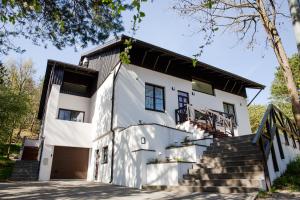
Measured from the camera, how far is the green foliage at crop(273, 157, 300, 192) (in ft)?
17.8

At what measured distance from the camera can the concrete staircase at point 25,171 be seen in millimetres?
11655

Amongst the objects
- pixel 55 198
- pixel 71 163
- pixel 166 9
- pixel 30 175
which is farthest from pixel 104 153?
pixel 166 9

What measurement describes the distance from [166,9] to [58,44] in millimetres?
3451

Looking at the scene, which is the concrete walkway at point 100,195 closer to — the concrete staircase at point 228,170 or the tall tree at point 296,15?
the concrete staircase at point 228,170

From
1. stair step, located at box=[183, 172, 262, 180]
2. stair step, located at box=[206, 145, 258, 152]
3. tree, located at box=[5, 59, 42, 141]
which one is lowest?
stair step, located at box=[183, 172, 262, 180]

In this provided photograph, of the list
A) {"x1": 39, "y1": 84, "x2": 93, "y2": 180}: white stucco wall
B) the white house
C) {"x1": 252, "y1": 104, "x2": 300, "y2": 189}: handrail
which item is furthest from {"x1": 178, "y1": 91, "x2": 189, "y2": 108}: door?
{"x1": 252, "y1": 104, "x2": 300, "y2": 189}: handrail

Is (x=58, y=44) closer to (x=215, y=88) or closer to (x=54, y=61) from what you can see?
(x=54, y=61)

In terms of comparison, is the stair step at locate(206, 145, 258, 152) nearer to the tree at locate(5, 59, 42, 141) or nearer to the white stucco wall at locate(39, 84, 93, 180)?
the white stucco wall at locate(39, 84, 93, 180)

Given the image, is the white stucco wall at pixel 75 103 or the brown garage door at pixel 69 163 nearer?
the brown garage door at pixel 69 163

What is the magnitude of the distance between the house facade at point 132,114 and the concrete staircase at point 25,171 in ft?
1.72

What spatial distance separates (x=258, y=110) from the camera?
103ft

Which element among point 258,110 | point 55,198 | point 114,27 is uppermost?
point 258,110

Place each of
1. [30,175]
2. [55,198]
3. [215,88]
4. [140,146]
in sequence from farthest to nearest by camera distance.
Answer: [215,88]
[30,175]
[140,146]
[55,198]

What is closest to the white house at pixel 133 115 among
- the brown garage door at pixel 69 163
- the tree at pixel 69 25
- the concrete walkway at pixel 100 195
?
the brown garage door at pixel 69 163
